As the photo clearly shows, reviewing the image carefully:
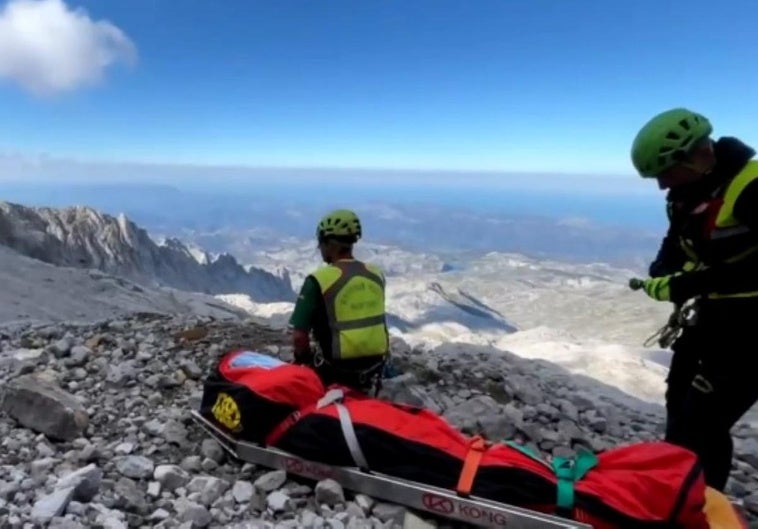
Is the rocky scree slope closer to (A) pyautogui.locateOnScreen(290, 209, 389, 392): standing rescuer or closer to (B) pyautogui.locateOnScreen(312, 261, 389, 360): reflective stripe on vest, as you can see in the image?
(A) pyautogui.locateOnScreen(290, 209, 389, 392): standing rescuer

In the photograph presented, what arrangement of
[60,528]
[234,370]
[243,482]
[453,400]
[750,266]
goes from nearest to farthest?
[60,528]
[750,266]
[243,482]
[234,370]
[453,400]

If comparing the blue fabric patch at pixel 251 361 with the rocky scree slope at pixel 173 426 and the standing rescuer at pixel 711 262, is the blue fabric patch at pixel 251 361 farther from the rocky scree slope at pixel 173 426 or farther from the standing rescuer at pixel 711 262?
the standing rescuer at pixel 711 262

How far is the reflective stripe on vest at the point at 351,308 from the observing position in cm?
580

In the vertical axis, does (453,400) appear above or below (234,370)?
below

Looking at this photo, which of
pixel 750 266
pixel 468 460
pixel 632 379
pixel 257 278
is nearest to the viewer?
pixel 750 266

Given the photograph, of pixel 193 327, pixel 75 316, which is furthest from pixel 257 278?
pixel 193 327

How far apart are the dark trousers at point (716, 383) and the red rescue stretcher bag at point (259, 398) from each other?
117 inches

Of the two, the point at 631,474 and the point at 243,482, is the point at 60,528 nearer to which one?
the point at 243,482

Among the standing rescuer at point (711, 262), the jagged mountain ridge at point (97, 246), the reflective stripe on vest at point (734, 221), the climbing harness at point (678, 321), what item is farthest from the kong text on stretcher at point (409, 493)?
the jagged mountain ridge at point (97, 246)

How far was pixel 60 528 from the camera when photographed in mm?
3607

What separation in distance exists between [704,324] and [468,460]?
79.4 inches

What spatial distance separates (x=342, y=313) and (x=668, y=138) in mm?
3303

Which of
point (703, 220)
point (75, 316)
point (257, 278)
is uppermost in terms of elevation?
point (703, 220)

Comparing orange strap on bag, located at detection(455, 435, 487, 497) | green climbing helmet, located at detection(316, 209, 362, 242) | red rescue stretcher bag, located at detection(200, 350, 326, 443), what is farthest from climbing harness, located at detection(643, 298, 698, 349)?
green climbing helmet, located at detection(316, 209, 362, 242)
